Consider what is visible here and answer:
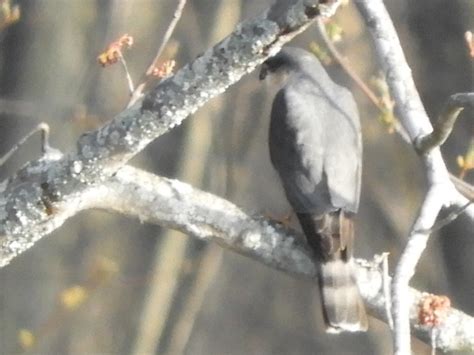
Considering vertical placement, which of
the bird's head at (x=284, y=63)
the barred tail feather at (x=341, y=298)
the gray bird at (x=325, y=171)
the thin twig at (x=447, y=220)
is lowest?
the thin twig at (x=447, y=220)

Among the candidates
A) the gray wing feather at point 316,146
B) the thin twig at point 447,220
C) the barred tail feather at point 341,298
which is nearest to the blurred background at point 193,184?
the gray wing feather at point 316,146

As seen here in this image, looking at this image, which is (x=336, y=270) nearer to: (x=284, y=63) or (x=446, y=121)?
(x=446, y=121)

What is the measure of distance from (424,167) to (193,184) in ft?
6.53

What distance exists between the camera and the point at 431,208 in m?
2.05

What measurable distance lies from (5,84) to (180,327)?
1186 millimetres


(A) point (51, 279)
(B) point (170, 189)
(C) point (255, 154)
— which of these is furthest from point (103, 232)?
(B) point (170, 189)

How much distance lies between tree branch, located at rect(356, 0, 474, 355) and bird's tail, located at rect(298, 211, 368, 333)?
360mm

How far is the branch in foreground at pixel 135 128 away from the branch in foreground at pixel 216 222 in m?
0.17

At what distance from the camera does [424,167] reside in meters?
2.16

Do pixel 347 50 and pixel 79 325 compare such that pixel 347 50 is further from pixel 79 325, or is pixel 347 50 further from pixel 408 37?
pixel 79 325

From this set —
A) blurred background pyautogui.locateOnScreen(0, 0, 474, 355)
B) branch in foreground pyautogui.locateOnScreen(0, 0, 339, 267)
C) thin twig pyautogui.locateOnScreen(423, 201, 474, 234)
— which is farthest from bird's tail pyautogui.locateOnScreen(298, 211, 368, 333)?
blurred background pyautogui.locateOnScreen(0, 0, 474, 355)

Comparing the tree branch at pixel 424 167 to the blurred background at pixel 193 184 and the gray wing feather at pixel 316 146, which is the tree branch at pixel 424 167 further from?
the blurred background at pixel 193 184

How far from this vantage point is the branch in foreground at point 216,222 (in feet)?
7.71

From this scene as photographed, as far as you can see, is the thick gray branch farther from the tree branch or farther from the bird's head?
the bird's head
